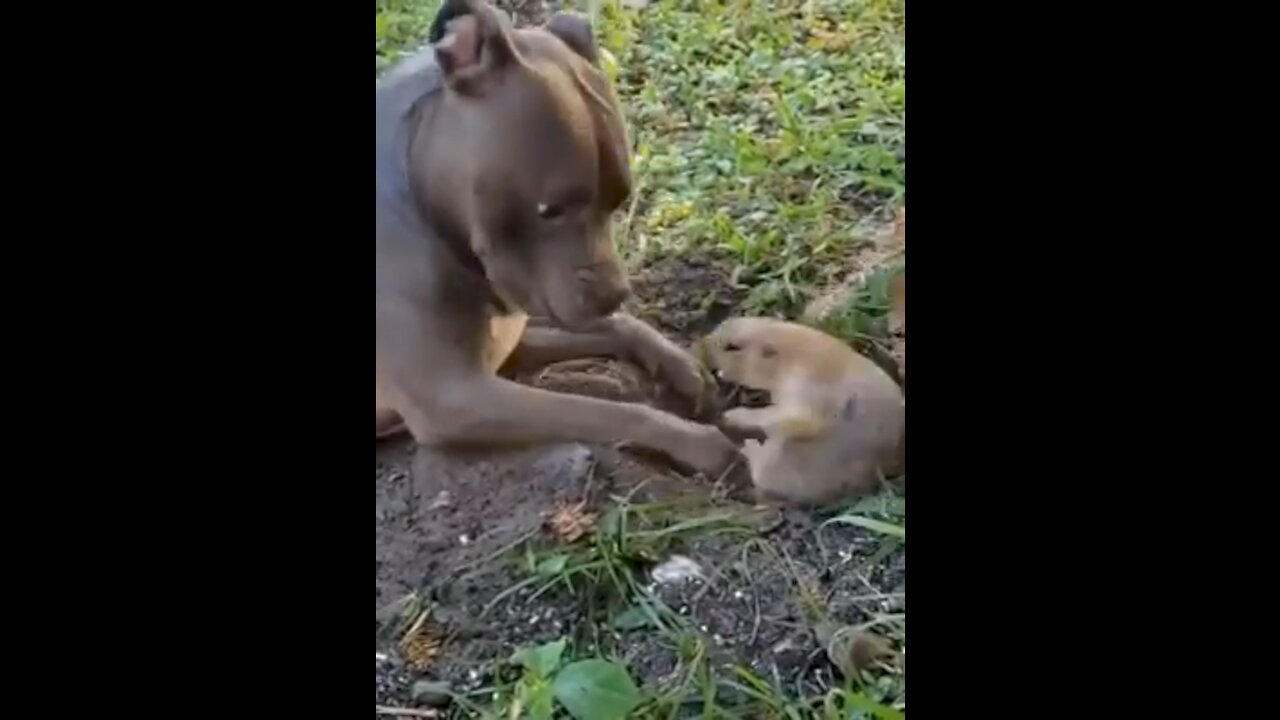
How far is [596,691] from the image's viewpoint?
1149 mm

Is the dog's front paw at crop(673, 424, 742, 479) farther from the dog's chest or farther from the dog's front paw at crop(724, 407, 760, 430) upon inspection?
the dog's chest

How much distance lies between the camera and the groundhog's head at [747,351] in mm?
1254

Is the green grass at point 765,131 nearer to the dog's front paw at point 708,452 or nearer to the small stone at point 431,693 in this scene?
the dog's front paw at point 708,452

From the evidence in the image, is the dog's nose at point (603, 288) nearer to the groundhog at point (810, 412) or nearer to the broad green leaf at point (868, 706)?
the groundhog at point (810, 412)

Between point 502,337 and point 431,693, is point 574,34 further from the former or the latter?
point 431,693

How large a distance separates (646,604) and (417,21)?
490 mm

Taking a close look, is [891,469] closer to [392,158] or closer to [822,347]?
[822,347]

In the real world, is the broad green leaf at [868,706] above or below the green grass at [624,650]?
below

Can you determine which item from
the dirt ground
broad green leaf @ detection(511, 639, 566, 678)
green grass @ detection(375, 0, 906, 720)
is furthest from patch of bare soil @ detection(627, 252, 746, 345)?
broad green leaf @ detection(511, 639, 566, 678)

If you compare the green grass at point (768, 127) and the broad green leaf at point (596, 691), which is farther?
the green grass at point (768, 127)

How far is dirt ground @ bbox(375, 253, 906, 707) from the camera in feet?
Answer: 3.83

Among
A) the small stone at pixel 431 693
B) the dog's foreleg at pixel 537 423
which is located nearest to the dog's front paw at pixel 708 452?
the dog's foreleg at pixel 537 423

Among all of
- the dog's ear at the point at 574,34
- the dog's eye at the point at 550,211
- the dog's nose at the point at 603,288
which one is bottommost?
the dog's nose at the point at 603,288
